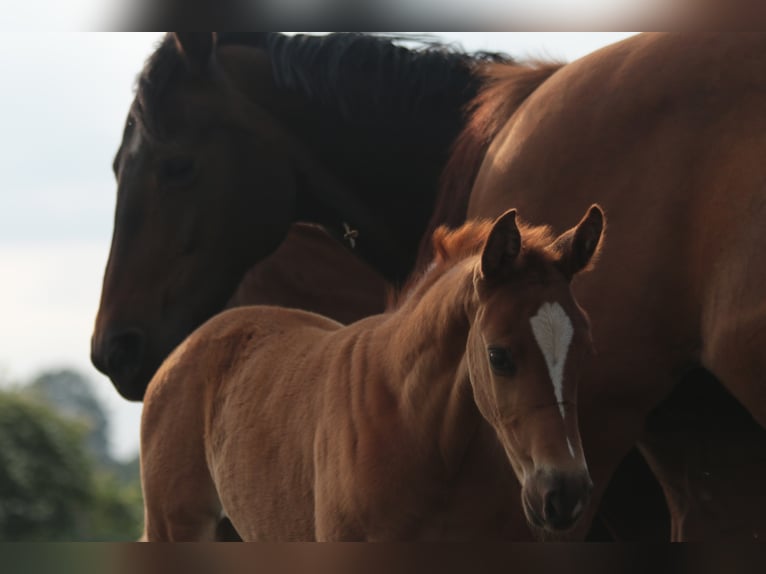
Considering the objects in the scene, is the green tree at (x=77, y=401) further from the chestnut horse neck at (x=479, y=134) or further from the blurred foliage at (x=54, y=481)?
the chestnut horse neck at (x=479, y=134)

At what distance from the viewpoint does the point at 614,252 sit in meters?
3.10

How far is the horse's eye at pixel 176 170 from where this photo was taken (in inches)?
170

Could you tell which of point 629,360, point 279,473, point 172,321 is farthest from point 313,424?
point 172,321

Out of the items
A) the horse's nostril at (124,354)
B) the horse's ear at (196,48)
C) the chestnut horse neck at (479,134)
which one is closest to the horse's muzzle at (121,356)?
the horse's nostril at (124,354)

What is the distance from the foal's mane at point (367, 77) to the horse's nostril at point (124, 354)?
0.67 meters

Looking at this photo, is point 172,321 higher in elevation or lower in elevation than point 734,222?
lower

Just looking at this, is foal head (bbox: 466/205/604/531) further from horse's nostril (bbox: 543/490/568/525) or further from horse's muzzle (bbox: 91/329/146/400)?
horse's muzzle (bbox: 91/329/146/400)

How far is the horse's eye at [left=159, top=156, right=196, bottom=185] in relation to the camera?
14.1 feet

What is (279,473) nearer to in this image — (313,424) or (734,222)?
(313,424)

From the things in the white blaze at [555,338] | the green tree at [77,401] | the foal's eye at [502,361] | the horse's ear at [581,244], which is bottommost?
the green tree at [77,401]

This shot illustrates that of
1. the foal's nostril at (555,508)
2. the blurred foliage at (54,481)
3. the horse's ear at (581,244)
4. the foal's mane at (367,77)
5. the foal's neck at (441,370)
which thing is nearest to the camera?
the foal's nostril at (555,508)

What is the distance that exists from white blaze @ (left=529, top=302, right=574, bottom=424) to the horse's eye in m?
1.94

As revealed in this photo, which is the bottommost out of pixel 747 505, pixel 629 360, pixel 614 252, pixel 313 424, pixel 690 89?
pixel 747 505

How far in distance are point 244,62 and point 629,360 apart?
1.92 m
